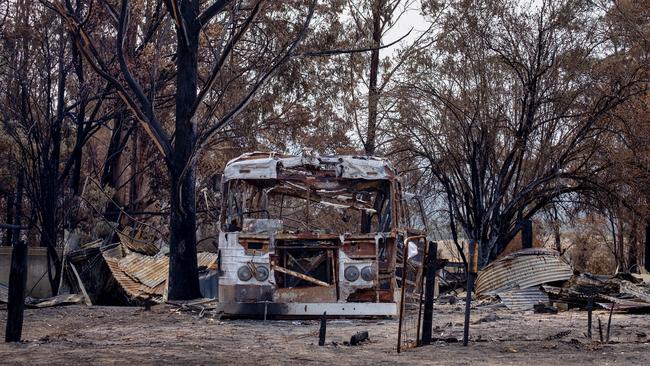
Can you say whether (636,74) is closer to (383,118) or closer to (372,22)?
(383,118)

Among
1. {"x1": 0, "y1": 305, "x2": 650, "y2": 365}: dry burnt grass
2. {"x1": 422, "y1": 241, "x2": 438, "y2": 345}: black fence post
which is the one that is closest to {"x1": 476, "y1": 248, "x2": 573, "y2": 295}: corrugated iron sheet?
{"x1": 0, "y1": 305, "x2": 650, "y2": 365}: dry burnt grass

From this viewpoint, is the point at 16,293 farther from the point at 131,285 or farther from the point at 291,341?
the point at 131,285

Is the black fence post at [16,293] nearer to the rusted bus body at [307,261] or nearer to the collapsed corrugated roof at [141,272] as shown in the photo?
the rusted bus body at [307,261]

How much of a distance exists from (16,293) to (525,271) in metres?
13.1

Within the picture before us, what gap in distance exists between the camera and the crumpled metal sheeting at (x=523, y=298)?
65.4ft

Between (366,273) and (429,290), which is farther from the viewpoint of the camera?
(366,273)

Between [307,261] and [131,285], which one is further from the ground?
[307,261]

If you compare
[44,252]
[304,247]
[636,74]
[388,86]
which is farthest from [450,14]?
[304,247]

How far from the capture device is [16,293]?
11312mm

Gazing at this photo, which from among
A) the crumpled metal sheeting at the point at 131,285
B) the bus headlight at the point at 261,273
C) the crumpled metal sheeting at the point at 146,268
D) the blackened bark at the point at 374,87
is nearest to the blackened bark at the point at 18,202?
the crumpled metal sheeting at the point at 146,268

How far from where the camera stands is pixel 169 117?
110 ft

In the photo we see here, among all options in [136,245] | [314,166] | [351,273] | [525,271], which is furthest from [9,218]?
[351,273]

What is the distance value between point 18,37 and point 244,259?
46.0 ft

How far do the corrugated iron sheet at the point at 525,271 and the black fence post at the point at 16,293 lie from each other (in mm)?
12518
